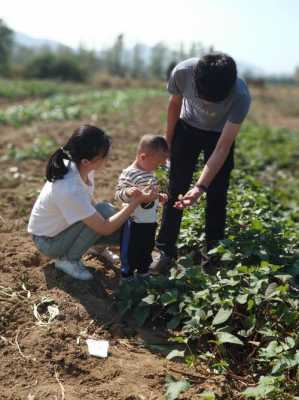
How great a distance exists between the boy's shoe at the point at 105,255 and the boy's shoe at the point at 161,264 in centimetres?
32

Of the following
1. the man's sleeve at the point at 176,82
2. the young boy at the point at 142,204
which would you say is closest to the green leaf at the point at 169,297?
the young boy at the point at 142,204

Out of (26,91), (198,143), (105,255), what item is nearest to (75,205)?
(105,255)

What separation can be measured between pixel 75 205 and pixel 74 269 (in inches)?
20.4

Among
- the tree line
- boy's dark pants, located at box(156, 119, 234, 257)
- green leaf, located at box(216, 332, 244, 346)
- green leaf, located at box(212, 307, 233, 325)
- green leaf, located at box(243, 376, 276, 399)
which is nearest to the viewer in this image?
green leaf, located at box(243, 376, 276, 399)

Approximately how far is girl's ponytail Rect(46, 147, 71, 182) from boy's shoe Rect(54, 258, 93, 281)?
0.60 meters

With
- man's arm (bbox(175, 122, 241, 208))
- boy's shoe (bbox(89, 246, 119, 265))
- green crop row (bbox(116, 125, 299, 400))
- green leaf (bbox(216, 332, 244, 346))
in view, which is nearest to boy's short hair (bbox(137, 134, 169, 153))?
man's arm (bbox(175, 122, 241, 208))

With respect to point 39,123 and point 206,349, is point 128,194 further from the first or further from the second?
point 39,123

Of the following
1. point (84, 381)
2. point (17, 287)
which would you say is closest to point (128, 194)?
point (17, 287)

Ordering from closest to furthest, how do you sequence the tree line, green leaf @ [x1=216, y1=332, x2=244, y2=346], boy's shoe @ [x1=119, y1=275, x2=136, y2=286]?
green leaf @ [x1=216, y1=332, x2=244, y2=346]
boy's shoe @ [x1=119, y1=275, x2=136, y2=286]
the tree line

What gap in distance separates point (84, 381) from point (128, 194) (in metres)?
1.15

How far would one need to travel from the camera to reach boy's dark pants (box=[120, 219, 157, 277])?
11.6 feet

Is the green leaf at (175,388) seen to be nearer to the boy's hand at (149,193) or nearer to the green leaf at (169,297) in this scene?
the green leaf at (169,297)

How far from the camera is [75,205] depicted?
10.7ft

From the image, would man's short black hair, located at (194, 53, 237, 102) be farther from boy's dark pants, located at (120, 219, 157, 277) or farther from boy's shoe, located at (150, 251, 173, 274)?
boy's shoe, located at (150, 251, 173, 274)
